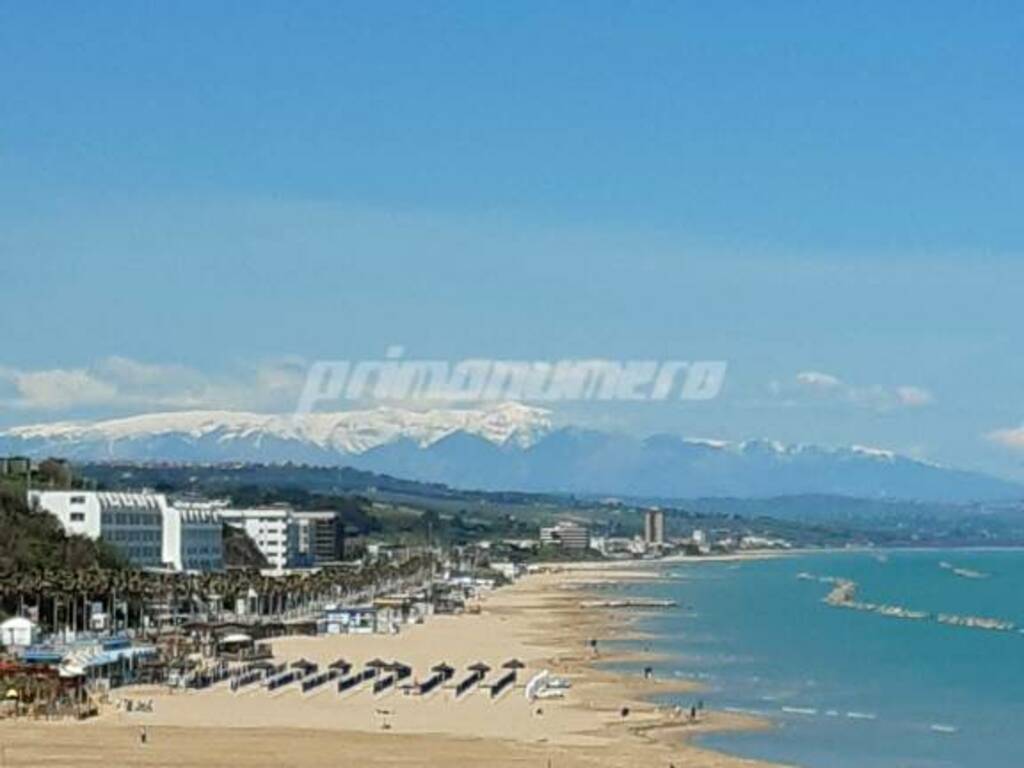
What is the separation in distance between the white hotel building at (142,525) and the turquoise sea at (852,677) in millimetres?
24644

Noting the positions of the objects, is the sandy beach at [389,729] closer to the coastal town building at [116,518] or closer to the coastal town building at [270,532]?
the coastal town building at [116,518]

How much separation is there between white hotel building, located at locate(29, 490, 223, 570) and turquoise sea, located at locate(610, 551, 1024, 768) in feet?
80.9

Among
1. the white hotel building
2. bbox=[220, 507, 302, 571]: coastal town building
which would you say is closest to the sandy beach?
the white hotel building

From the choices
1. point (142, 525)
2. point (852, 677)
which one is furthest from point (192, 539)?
point (852, 677)

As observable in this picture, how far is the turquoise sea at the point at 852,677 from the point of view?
50969mm

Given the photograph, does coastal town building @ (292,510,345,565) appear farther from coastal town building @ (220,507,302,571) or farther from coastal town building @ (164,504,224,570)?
coastal town building @ (164,504,224,570)

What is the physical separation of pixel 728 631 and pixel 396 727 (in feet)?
160

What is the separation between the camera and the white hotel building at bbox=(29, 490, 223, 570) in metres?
106

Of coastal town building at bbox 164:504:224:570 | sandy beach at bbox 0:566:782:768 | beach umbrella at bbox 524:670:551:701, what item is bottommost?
A: sandy beach at bbox 0:566:782:768

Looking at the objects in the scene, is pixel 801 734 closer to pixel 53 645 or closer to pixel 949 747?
pixel 949 747

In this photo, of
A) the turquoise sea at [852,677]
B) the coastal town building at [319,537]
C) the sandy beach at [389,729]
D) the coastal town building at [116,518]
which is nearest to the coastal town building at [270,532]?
the coastal town building at [319,537]

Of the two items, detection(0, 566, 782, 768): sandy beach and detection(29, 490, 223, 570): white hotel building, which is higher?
detection(29, 490, 223, 570): white hotel building

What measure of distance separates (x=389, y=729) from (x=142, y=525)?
63.0 meters

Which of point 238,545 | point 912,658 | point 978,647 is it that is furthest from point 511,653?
point 238,545
